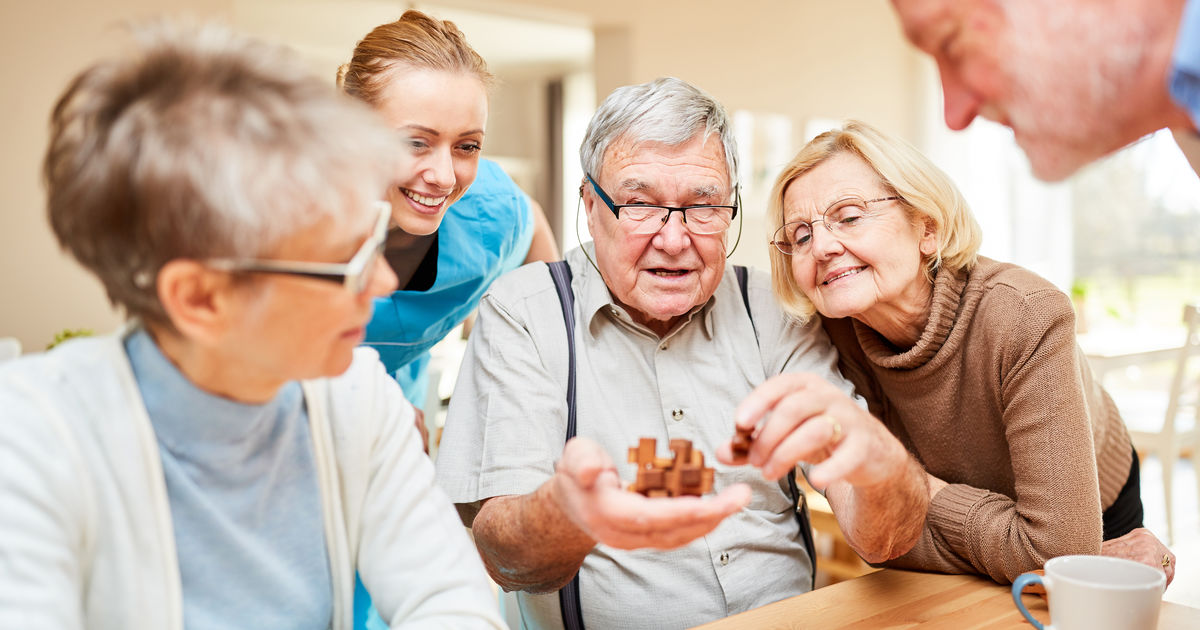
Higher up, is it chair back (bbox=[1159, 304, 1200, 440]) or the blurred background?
the blurred background

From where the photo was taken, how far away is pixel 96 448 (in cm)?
94

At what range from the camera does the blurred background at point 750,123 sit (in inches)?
164

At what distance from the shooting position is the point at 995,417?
168cm

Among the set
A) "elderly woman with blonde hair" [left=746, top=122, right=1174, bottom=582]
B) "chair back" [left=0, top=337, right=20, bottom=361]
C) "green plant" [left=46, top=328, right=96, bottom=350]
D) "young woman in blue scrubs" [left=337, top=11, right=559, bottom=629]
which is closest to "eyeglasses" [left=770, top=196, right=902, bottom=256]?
"elderly woman with blonde hair" [left=746, top=122, right=1174, bottom=582]

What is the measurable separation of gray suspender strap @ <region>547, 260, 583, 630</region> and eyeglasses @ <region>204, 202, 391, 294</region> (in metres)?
0.75

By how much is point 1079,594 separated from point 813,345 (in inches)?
30.5

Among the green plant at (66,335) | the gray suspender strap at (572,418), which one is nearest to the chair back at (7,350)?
the green plant at (66,335)

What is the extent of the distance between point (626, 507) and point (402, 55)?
117cm

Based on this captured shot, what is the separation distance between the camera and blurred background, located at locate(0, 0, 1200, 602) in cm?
416

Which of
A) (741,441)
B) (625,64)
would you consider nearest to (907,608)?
(741,441)

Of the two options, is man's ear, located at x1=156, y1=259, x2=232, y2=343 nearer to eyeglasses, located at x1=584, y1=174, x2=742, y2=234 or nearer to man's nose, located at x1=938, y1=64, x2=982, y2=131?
man's nose, located at x1=938, y1=64, x2=982, y2=131

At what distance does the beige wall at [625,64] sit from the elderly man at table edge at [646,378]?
0.90 meters

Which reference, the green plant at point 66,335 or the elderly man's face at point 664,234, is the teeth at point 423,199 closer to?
the elderly man's face at point 664,234

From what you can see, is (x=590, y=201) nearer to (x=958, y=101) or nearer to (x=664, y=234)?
(x=664, y=234)
